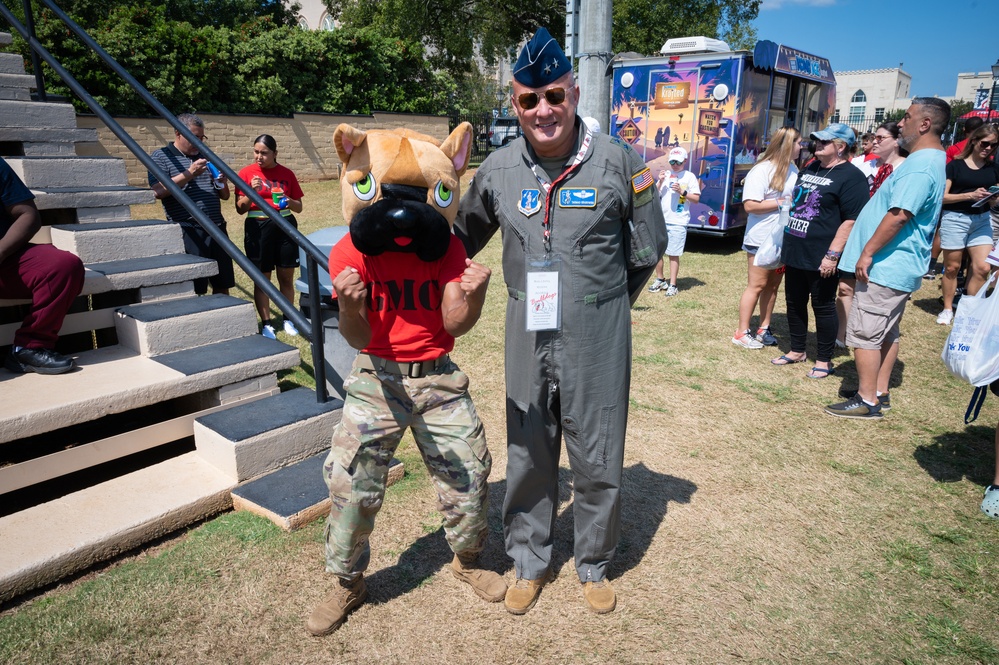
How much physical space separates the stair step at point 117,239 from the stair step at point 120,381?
0.76 metres

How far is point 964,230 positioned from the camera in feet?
21.8

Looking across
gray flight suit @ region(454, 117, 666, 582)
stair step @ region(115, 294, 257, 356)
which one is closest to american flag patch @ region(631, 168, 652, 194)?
gray flight suit @ region(454, 117, 666, 582)

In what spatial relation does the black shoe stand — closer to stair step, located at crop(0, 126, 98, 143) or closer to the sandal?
stair step, located at crop(0, 126, 98, 143)

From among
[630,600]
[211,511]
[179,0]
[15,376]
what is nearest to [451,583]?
[630,600]

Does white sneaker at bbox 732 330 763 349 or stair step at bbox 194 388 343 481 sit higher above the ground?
stair step at bbox 194 388 343 481

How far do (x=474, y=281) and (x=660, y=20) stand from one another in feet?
80.5

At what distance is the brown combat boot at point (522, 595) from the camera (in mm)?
2727

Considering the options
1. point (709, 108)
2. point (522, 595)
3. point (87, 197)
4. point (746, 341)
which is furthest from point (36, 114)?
point (709, 108)

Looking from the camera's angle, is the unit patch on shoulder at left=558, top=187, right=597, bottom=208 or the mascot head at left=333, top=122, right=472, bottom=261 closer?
the mascot head at left=333, top=122, right=472, bottom=261

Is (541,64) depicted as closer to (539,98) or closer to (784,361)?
(539,98)

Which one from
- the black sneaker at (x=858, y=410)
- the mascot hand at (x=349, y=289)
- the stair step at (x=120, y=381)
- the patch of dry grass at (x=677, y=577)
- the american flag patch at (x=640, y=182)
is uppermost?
the american flag patch at (x=640, y=182)

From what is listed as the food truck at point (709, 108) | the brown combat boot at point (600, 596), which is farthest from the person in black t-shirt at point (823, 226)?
the food truck at point (709, 108)

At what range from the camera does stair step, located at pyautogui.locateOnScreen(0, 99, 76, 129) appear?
510 centimetres

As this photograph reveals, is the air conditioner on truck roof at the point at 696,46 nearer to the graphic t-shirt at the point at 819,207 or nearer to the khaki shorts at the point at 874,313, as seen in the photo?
the graphic t-shirt at the point at 819,207
